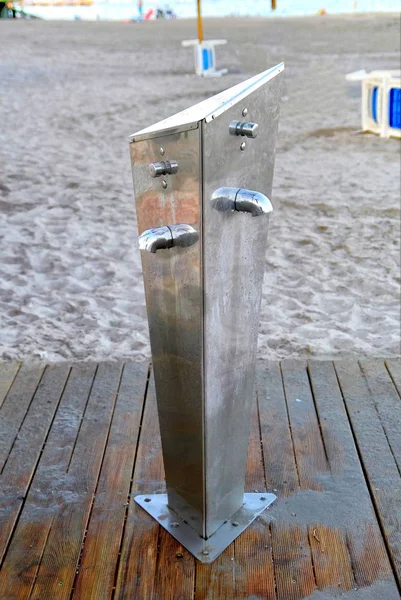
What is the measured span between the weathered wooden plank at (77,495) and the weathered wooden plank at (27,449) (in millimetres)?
111

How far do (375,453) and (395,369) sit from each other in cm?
54

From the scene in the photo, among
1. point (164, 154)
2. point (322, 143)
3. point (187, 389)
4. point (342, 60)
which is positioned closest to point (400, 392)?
point (187, 389)

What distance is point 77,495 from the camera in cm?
186

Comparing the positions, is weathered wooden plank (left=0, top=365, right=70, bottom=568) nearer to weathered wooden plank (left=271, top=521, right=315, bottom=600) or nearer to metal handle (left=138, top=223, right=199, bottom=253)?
weathered wooden plank (left=271, top=521, right=315, bottom=600)

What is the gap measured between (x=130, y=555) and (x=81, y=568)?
4.8 inches

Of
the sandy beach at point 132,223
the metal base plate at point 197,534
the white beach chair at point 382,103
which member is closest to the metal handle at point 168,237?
the metal base plate at point 197,534

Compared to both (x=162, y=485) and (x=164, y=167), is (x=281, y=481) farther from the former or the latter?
(x=164, y=167)

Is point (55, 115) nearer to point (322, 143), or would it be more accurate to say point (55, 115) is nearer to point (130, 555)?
point (322, 143)

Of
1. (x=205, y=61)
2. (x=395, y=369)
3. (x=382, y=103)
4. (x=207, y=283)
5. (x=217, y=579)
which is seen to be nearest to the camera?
(x=207, y=283)

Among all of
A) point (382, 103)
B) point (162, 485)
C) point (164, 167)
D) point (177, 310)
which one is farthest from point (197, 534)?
point (382, 103)

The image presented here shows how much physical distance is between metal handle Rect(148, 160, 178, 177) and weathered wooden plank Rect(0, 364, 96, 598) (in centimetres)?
102

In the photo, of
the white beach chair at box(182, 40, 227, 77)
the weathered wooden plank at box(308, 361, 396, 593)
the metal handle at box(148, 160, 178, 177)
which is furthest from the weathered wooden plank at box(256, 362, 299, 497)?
the white beach chair at box(182, 40, 227, 77)

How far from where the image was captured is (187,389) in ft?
4.95

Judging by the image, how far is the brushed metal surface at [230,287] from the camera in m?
1.26
